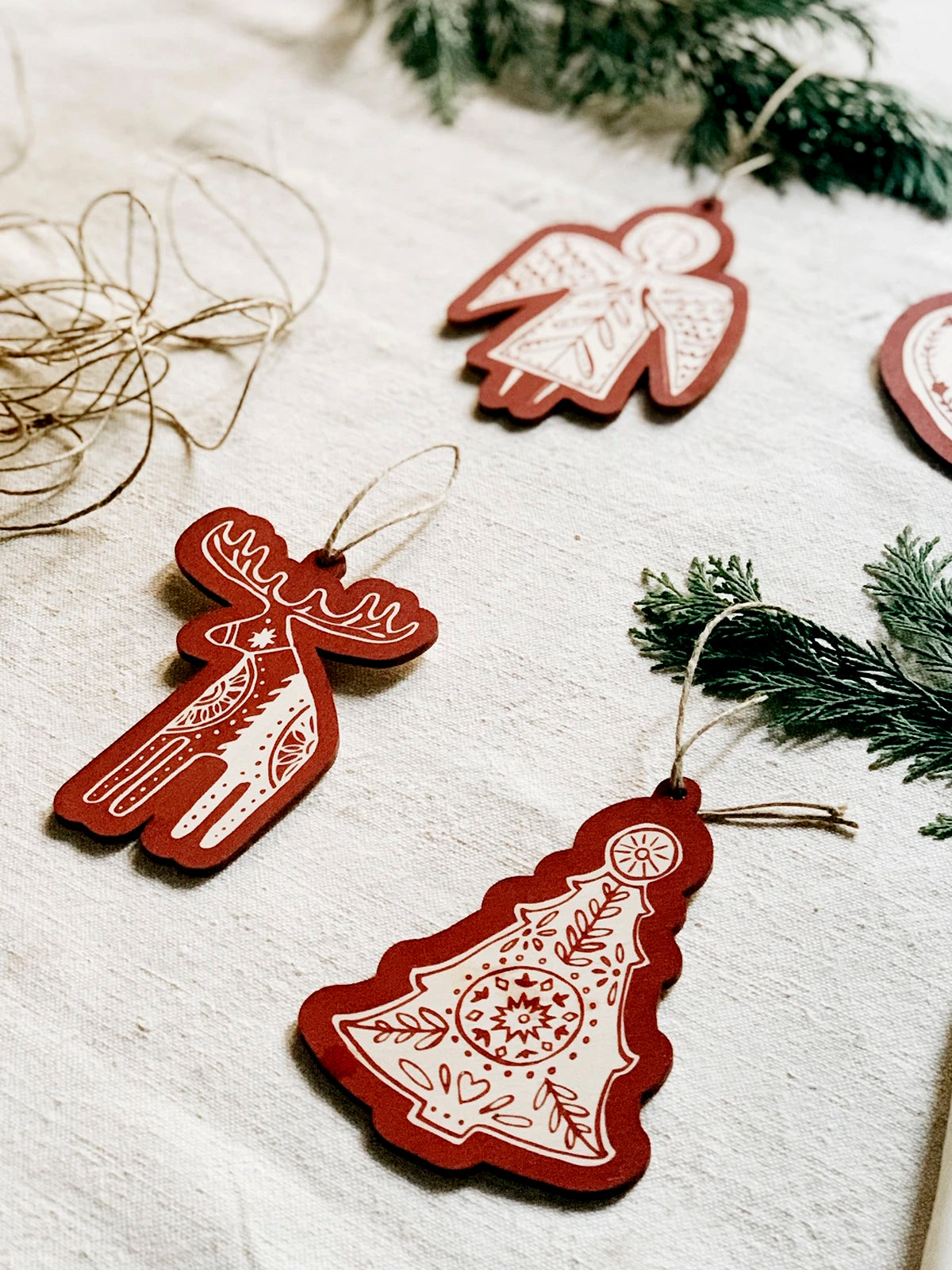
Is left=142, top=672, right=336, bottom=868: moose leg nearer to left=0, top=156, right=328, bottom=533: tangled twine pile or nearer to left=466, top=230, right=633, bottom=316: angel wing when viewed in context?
left=0, top=156, right=328, bottom=533: tangled twine pile

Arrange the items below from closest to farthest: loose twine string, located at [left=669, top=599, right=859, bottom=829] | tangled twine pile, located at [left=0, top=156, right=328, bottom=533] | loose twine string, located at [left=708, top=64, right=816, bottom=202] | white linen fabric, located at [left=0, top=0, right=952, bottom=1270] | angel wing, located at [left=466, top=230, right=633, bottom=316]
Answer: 1. white linen fabric, located at [left=0, top=0, right=952, bottom=1270]
2. loose twine string, located at [left=669, top=599, right=859, bottom=829]
3. tangled twine pile, located at [left=0, top=156, right=328, bottom=533]
4. angel wing, located at [left=466, top=230, right=633, bottom=316]
5. loose twine string, located at [left=708, top=64, right=816, bottom=202]

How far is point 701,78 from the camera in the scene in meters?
1.10

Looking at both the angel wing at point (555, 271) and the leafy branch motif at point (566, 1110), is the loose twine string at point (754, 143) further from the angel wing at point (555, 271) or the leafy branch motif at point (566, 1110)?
the leafy branch motif at point (566, 1110)

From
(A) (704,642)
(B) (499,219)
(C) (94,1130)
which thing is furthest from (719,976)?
(B) (499,219)

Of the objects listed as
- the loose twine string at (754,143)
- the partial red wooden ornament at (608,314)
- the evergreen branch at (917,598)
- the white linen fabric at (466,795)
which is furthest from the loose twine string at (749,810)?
the loose twine string at (754,143)

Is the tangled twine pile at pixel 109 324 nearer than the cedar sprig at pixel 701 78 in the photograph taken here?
Yes

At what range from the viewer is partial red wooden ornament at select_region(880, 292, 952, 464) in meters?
0.85

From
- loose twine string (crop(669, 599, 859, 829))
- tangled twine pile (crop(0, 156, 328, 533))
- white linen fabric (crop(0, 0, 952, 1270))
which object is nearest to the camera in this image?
white linen fabric (crop(0, 0, 952, 1270))

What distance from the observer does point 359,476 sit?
2.69ft

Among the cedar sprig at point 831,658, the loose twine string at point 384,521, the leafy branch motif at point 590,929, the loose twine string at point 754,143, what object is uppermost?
the loose twine string at point 754,143

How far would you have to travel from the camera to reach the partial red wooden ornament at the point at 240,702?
638 mm

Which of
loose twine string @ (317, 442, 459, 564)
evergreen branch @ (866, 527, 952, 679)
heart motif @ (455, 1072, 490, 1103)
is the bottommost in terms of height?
heart motif @ (455, 1072, 490, 1103)

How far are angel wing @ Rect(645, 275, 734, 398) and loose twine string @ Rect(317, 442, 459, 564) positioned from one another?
0.18 m

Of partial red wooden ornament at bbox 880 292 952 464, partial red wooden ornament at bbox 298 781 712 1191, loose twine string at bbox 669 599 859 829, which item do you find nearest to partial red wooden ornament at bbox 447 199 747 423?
partial red wooden ornament at bbox 880 292 952 464
